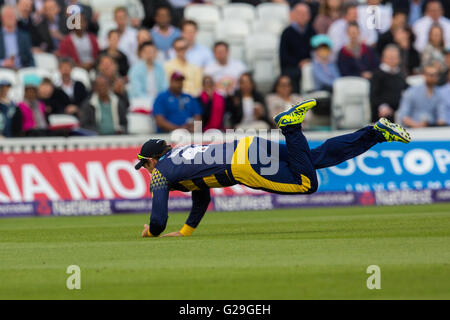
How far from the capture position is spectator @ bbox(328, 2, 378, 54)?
22.1 m

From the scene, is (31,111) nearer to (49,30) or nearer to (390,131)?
(49,30)

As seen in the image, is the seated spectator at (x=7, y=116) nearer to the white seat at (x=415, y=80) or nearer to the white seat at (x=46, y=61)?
the white seat at (x=46, y=61)

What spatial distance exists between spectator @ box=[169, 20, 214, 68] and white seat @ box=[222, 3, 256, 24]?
2.07 m

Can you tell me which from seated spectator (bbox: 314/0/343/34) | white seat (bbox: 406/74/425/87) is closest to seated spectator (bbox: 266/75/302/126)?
white seat (bbox: 406/74/425/87)

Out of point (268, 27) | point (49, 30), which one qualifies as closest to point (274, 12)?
point (268, 27)

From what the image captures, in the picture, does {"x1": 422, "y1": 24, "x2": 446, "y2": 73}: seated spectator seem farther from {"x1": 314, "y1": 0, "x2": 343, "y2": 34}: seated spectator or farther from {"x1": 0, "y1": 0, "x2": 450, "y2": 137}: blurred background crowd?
{"x1": 314, "y1": 0, "x2": 343, "y2": 34}: seated spectator

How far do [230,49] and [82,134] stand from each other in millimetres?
5444

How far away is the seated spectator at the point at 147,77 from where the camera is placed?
68.4ft

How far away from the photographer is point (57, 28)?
22.9 metres

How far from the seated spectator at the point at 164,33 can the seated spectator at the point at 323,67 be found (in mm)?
3263

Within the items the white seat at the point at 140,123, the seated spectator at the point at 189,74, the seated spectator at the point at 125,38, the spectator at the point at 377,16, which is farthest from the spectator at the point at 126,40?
the spectator at the point at 377,16

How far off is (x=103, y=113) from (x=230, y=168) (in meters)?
8.08

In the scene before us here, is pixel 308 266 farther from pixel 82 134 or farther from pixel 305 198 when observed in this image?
pixel 82 134
